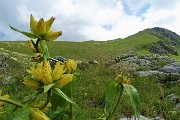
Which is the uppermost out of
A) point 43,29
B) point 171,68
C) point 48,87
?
point 43,29

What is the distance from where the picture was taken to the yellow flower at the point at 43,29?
56.4 inches

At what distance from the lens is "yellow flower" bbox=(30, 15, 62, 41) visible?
143 cm

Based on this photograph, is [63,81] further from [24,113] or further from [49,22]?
[49,22]

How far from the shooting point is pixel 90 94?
7.34m

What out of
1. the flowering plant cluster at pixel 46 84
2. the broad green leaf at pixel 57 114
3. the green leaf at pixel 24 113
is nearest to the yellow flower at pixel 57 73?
the flowering plant cluster at pixel 46 84

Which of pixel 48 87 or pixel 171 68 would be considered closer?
pixel 48 87

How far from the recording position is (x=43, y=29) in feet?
4.72

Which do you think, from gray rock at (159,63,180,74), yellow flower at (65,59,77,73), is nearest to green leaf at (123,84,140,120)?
yellow flower at (65,59,77,73)

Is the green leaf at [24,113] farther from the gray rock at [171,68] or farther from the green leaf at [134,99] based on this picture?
the gray rock at [171,68]

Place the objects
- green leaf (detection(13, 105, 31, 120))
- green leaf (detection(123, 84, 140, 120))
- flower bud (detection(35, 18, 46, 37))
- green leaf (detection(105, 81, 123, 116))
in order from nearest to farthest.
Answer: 1. green leaf (detection(13, 105, 31, 120))
2. flower bud (detection(35, 18, 46, 37))
3. green leaf (detection(123, 84, 140, 120))
4. green leaf (detection(105, 81, 123, 116))

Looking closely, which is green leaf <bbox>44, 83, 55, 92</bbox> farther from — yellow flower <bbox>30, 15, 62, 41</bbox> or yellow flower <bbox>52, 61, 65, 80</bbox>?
yellow flower <bbox>30, 15, 62, 41</bbox>

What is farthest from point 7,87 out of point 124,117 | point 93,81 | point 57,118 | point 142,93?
point 57,118

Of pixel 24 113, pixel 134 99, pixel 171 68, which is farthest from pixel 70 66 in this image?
pixel 171 68

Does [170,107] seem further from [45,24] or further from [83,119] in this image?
[45,24]
